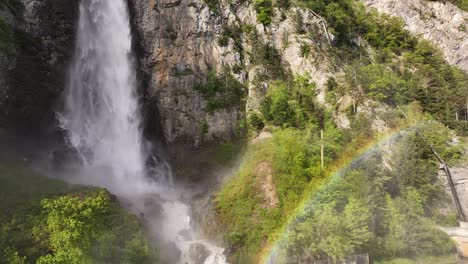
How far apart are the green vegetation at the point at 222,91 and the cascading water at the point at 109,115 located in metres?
8.52

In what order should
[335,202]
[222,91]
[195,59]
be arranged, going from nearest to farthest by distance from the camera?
[335,202]
[222,91]
[195,59]

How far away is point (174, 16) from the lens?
44750 mm

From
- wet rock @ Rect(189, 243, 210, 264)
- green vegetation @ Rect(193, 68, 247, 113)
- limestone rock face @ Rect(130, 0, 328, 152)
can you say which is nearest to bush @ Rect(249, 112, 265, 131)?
limestone rock face @ Rect(130, 0, 328, 152)

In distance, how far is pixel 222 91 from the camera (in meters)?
42.5

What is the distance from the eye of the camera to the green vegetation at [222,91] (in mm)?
41969

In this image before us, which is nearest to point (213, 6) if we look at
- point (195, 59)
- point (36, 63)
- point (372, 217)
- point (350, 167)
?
point (195, 59)

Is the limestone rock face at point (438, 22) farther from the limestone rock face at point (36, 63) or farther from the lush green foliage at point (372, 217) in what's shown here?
the limestone rock face at point (36, 63)

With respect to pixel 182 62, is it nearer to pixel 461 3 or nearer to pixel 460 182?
pixel 460 182

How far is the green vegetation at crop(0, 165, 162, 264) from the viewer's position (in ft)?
66.0

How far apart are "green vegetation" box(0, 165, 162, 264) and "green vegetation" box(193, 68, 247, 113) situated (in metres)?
20.4

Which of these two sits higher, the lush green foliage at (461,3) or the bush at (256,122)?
the lush green foliage at (461,3)

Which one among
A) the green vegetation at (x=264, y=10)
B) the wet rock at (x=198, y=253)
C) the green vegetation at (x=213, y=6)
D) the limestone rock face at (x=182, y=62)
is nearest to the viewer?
the wet rock at (x=198, y=253)

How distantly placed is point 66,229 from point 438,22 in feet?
217

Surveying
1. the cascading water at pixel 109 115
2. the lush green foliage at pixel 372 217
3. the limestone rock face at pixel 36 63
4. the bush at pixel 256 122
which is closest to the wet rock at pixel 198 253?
the cascading water at pixel 109 115
